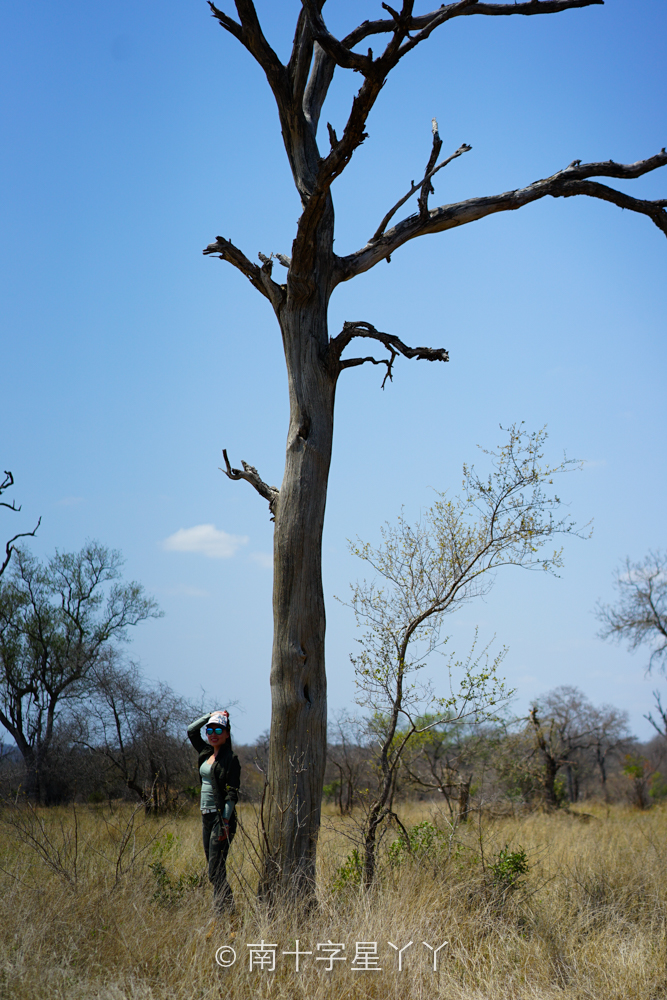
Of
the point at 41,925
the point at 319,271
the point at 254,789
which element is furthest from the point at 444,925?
the point at 254,789

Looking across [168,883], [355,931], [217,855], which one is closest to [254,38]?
[217,855]

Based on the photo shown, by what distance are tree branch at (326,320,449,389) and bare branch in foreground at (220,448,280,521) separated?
1.16 m

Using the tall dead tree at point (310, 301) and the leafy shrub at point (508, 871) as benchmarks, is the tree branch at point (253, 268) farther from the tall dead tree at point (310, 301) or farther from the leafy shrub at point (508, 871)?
the leafy shrub at point (508, 871)

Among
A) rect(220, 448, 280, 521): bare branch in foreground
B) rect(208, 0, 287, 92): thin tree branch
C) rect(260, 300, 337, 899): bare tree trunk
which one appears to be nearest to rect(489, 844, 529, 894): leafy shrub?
rect(260, 300, 337, 899): bare tree trunk

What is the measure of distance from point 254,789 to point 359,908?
9.56m

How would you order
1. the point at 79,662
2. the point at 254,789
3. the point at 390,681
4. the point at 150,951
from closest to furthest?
the point at 150,951, the point at 390,681, the point at 254,789, the point at 79,662

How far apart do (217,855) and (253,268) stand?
4.91 metres

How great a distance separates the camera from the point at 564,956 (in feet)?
16.2

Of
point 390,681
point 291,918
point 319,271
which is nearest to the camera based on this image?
point 291,918

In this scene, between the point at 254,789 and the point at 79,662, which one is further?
the point at 79,662

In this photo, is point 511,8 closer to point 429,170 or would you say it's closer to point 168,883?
point 429,170

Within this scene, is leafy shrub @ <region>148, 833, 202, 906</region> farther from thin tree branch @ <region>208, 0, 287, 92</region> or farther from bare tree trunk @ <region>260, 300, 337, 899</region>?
thin tree branch @ <region>208, 0, 287, 92</region>

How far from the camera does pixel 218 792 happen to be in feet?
18.6

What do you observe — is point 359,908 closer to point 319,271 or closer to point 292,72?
point 319,271
